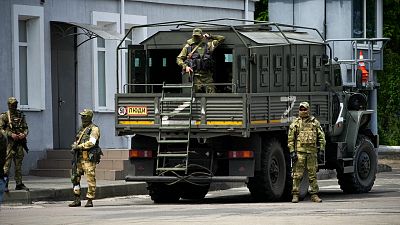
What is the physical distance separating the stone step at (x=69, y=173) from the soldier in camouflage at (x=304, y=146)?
18.3 feet

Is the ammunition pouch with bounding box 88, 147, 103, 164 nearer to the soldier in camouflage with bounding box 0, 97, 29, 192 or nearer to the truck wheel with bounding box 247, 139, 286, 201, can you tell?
the soldier in camouflage with bounding box 0, 97, 29, 192

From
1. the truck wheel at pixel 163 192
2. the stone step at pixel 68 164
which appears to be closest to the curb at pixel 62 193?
the truck wheel at pixel 163 192

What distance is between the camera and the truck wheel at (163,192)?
2508 cm

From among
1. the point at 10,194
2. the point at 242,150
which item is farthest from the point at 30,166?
the point at 242,150

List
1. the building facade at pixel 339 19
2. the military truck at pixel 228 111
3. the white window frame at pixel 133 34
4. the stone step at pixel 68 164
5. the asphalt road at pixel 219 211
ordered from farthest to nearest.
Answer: the building facade at pixel 339 19, the white window frame at pixel 133 34, the stone step at pixel 68 164, the military truck at pixel 228 111, the asphalt road at pixel 219 211

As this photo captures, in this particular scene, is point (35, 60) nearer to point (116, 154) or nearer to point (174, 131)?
point (116, 154)

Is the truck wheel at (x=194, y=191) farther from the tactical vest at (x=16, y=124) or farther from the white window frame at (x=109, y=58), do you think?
the white window frame at (x=109, y=58)

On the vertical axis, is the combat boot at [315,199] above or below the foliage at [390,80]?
below

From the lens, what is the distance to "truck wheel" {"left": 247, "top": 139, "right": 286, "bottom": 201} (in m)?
24.3

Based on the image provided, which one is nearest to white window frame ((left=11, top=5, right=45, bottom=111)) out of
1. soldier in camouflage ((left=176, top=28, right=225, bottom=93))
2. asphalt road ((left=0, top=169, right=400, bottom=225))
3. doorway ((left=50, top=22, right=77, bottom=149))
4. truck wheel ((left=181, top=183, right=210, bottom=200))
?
doorway ((left=50, top=22, right=77, bottom=149))

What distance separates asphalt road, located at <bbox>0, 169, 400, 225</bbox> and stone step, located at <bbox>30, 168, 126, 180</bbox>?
1883 millimetres

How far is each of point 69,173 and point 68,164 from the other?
1.38ft

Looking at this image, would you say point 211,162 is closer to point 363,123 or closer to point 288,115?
point 288,115

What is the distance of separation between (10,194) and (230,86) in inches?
173
